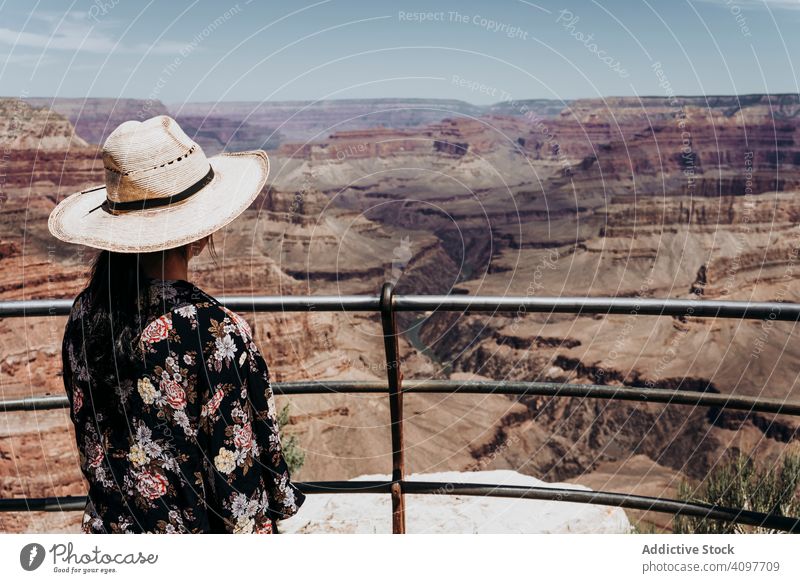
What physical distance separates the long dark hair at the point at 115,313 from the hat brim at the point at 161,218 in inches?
1.9

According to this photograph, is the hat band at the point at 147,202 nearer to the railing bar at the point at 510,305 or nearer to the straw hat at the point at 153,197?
the straw hat at the point at 153,197

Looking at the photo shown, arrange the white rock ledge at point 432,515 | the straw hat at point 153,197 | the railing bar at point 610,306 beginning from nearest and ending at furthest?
the straw hat at point 153,197, the railing bar at point 610,306, the white rock ledge at point 432,515

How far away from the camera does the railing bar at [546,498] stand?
2930 mm

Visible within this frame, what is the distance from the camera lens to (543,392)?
9.85 feet

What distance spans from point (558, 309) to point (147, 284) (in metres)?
1.40

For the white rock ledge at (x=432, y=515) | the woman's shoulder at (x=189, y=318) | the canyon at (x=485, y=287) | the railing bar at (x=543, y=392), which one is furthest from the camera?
the canyon at (x=485, y=287)

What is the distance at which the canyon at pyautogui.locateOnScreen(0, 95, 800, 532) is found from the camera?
30375 mm

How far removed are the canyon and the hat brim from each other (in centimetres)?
808

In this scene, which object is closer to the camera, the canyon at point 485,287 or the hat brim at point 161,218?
the hat brim at point 161,218

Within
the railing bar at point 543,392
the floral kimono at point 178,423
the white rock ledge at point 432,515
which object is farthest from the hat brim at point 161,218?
the white rock ledge at point 432,515

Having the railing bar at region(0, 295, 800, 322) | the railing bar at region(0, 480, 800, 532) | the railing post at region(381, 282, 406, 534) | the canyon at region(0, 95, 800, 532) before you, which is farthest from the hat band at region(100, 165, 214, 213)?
the canyon at region(0, 95, 800, 532)

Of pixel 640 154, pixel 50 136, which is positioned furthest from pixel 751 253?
pixel 50 136

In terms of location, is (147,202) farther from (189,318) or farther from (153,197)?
(189,318)

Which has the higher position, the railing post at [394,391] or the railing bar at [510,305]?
the railing bar at [510,305]
